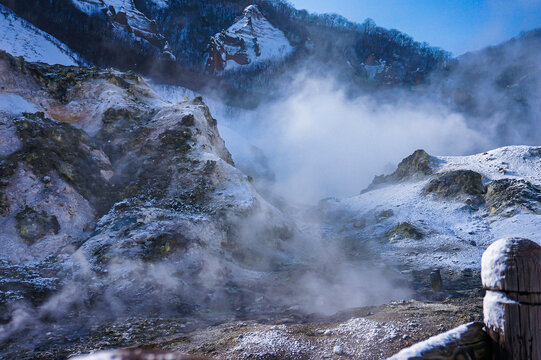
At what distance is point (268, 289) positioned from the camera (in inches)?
454

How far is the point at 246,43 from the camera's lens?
76438 mm

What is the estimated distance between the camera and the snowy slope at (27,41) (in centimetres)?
2941

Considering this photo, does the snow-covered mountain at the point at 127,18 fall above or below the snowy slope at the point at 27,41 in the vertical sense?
above

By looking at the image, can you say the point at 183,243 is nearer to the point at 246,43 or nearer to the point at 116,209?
the point at 116,209

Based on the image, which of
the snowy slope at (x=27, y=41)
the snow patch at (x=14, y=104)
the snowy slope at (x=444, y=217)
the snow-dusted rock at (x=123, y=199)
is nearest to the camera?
the snow-dusted rock at (x=123, y=199)

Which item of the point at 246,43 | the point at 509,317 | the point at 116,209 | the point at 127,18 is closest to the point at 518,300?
the point at 509,317

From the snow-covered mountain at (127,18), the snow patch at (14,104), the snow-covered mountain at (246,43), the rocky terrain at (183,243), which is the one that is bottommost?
the rocky terrain at (183,243)

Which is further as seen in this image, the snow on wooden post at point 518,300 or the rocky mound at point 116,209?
the rocky mound at point 116,209

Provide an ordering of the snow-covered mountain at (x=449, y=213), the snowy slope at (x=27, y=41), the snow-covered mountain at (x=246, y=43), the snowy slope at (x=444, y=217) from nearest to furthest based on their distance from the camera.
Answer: the snowy slope at (x=444, y=217) → the snow-covered mountain at (x=449, y=213) → the snowy slope at (x=27, y=41) → the snow-covered mountain at (x=246, y=43)

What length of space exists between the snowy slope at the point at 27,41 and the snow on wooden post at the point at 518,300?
39.5 m

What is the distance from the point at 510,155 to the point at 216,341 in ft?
103

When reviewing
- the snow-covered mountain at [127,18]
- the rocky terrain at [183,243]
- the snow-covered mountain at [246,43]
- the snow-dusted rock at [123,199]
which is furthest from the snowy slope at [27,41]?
the snow-covered mountain at [246,43]

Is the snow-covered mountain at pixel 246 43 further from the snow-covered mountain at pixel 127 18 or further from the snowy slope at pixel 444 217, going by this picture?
the snowy slope at pixel 444 217

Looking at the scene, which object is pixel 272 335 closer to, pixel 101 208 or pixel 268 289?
pixel 268 289
